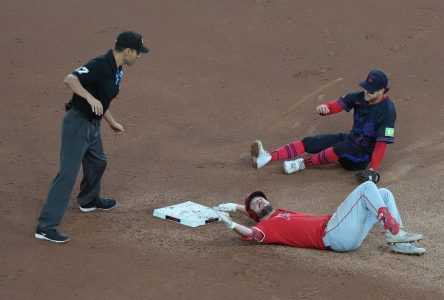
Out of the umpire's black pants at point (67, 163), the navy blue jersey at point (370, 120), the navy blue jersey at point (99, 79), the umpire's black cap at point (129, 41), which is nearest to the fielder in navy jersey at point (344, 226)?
the umpire's black pants at point (67, 163)

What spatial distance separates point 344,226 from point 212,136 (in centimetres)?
398

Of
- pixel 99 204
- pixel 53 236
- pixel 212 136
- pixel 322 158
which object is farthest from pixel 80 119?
pixel 212 136

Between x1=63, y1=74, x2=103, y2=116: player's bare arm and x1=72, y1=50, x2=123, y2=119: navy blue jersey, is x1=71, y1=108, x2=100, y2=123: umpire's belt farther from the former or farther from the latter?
x1=63, y1=74, x2=103, y2=116: player's bare arm

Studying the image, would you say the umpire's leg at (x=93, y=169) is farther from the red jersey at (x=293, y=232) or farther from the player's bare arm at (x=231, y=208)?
the red jersey at (x=293, y=232)

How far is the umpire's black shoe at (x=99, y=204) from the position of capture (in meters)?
8.04

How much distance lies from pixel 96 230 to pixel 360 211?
2.50m

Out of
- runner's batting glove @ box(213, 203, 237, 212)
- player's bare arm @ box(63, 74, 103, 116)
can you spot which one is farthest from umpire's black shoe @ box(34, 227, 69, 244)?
runner's batting glove @ box(213, 203, 237, 212)

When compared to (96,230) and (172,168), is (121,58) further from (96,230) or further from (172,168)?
(172,168)

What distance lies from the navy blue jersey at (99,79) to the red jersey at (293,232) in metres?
1.81

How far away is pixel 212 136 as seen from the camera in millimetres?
10648

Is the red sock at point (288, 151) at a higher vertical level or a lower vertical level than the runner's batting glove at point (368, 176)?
higher

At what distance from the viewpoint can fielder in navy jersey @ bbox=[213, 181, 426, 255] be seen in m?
6.86

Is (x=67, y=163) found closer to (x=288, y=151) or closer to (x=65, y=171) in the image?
(x=65, y=171)

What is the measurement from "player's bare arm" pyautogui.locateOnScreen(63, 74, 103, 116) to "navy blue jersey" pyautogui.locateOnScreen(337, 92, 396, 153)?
3469 mm
